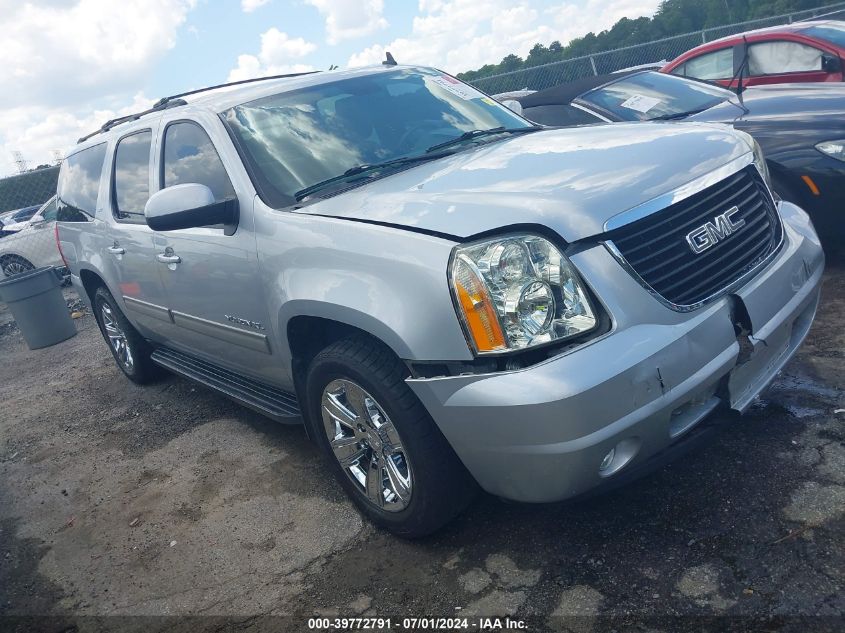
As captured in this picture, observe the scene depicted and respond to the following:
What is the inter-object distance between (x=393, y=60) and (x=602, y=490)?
3109 millimetres

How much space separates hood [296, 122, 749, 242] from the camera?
2420mm

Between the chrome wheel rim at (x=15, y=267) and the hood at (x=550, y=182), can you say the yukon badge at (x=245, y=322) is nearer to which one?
the hood at (x=550, y=182)

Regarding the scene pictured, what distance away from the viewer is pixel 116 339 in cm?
604

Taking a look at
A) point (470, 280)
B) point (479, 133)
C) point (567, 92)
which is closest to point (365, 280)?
point (470, 280)

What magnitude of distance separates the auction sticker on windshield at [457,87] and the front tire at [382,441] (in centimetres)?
192

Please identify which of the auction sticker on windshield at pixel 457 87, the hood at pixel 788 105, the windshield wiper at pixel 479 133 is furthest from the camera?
the hood at pixel 788 105

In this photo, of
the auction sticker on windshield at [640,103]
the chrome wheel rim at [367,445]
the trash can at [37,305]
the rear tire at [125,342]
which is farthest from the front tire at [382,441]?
the trash can at [37,305]

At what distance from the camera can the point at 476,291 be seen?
2.35 m

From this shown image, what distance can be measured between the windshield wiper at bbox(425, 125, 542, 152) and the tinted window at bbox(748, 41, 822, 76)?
14.0 ft

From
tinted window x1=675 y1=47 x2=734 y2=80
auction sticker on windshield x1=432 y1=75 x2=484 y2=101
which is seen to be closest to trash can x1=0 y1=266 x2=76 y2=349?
auction sticker on windshield x1=432 y1=75 x2=484 y2=101

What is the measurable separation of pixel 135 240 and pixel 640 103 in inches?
157

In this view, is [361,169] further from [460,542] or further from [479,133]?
[460,542]

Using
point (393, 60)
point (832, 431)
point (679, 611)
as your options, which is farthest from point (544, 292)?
point (393, 60)

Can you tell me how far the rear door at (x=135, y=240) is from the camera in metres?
4.38
